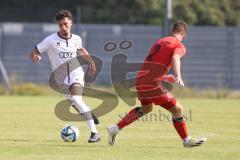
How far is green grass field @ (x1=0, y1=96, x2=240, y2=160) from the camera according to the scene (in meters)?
12.6

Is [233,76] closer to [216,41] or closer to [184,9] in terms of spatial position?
[216,41]

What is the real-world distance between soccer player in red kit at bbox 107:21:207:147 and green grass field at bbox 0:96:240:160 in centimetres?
31

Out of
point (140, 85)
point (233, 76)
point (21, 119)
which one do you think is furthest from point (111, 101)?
point (140, 85)

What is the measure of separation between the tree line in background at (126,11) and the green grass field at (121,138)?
17.9 metres

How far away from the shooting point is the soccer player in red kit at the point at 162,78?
13.7 m

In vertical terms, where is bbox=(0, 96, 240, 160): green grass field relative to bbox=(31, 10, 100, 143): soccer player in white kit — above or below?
below

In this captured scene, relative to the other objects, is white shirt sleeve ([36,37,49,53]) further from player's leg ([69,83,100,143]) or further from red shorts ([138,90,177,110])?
red shorts ([138,90,177,110])

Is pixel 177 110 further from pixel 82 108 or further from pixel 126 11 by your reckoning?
pixel 126 11

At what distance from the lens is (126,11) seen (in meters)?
44.1

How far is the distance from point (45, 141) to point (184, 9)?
1227 inches

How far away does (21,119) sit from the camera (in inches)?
781

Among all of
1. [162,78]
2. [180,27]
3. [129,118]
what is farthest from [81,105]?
[180,27]

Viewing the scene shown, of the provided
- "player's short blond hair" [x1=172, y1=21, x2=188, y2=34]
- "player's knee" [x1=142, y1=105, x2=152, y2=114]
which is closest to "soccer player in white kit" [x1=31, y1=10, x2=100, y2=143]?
"player's knee" [x1=142, y1=105, x2=152, y2=114]

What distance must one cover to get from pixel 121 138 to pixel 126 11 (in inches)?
1143
